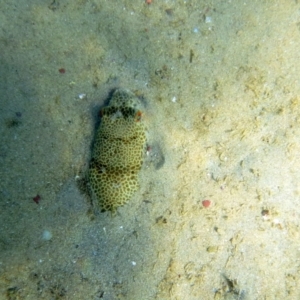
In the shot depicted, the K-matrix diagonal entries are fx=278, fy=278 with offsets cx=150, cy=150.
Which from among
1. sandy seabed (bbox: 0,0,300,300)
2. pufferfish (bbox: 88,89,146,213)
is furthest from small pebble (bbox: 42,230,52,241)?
pufferfish (bbox: 88,89,146,213)

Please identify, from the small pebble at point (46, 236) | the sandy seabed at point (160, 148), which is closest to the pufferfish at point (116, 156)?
the sandy seabed at point (160, 148)

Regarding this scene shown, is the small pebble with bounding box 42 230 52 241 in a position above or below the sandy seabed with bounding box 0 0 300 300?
below

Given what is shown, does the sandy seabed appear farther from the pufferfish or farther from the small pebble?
the pufferfish

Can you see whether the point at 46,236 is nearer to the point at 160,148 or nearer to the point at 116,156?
the point at 116,156

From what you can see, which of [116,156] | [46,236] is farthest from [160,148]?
[46,236]
